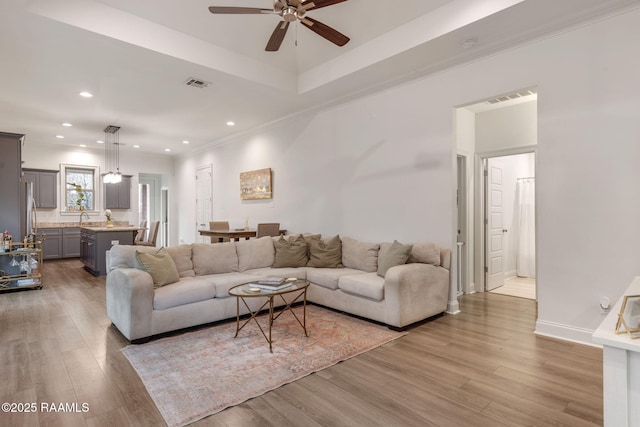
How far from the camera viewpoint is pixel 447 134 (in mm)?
4160

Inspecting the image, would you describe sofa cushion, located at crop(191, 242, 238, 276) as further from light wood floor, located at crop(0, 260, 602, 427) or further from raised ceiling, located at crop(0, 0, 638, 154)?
raised ceiling, located at crop(0, 0, 638, 154)

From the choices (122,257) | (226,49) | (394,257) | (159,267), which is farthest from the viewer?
(226,49)

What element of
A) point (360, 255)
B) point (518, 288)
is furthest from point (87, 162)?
point (518, 288)

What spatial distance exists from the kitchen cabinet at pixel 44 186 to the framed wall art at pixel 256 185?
16.4 ft

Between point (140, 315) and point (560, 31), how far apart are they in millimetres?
4875

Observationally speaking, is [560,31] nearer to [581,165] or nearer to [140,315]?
[581,165]

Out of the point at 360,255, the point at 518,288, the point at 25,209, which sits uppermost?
the point at 25,209

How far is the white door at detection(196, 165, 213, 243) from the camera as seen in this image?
8945mm

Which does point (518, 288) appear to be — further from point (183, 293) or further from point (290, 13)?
point (290, 13)

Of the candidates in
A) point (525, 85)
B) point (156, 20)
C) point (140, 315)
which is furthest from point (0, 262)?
point (525, 85)

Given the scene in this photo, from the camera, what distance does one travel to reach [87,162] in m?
9.18

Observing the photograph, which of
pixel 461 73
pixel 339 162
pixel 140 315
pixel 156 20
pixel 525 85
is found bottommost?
pixel 140 315

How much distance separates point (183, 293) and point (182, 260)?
0.72m

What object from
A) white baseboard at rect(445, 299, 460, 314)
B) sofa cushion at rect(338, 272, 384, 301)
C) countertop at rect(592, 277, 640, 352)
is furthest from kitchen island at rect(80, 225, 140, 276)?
countertop at rect(592, 277, 640, 352)
